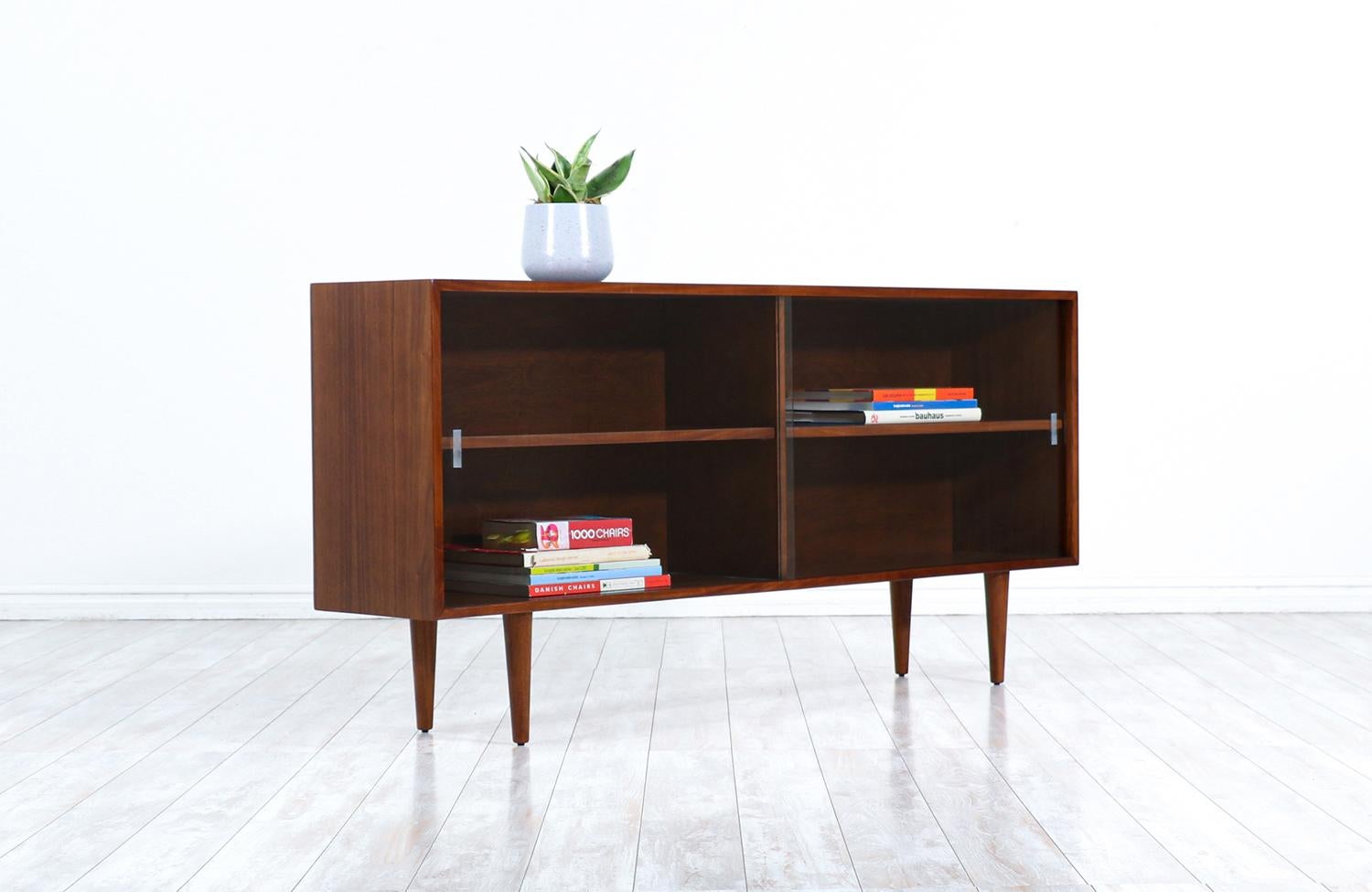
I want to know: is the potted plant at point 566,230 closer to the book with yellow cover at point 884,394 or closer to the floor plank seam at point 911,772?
the book with yellow cover at point 884,394

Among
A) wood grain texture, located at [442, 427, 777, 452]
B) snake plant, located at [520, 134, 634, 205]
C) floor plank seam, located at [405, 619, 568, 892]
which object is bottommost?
floor plank seam, located at [405, 619, 568, 892]

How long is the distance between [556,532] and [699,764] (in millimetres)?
492

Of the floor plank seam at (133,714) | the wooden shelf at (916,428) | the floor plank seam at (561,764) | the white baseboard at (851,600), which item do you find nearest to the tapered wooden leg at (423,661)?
the floor plank seam at (561,764)

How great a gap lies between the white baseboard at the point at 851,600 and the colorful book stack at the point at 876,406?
3.95 ft

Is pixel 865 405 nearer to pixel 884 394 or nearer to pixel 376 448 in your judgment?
pixel 884 394

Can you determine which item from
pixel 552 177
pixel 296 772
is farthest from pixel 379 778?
pixel 552 177

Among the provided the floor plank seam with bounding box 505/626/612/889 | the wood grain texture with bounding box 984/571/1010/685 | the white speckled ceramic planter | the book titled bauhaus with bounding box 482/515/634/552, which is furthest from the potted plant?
the wood grain texture with bounding box 984/571/1010/685

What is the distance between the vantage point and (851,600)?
420 cm

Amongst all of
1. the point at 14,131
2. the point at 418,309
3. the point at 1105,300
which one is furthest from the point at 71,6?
the point at 1105,300

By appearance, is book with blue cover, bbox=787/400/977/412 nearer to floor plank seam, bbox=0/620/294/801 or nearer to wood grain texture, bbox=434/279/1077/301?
wood grain texture, bbox=434/279/1077/301

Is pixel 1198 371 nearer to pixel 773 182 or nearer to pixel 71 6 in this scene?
pixel 773 182

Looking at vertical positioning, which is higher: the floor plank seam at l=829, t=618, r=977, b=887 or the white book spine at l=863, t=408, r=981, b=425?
the white book spine at l=863, t=408, r=981, b=425

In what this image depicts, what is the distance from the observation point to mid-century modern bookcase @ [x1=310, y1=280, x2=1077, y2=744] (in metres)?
2.54

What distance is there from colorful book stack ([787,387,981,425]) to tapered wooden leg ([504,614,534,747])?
26.9 inches
